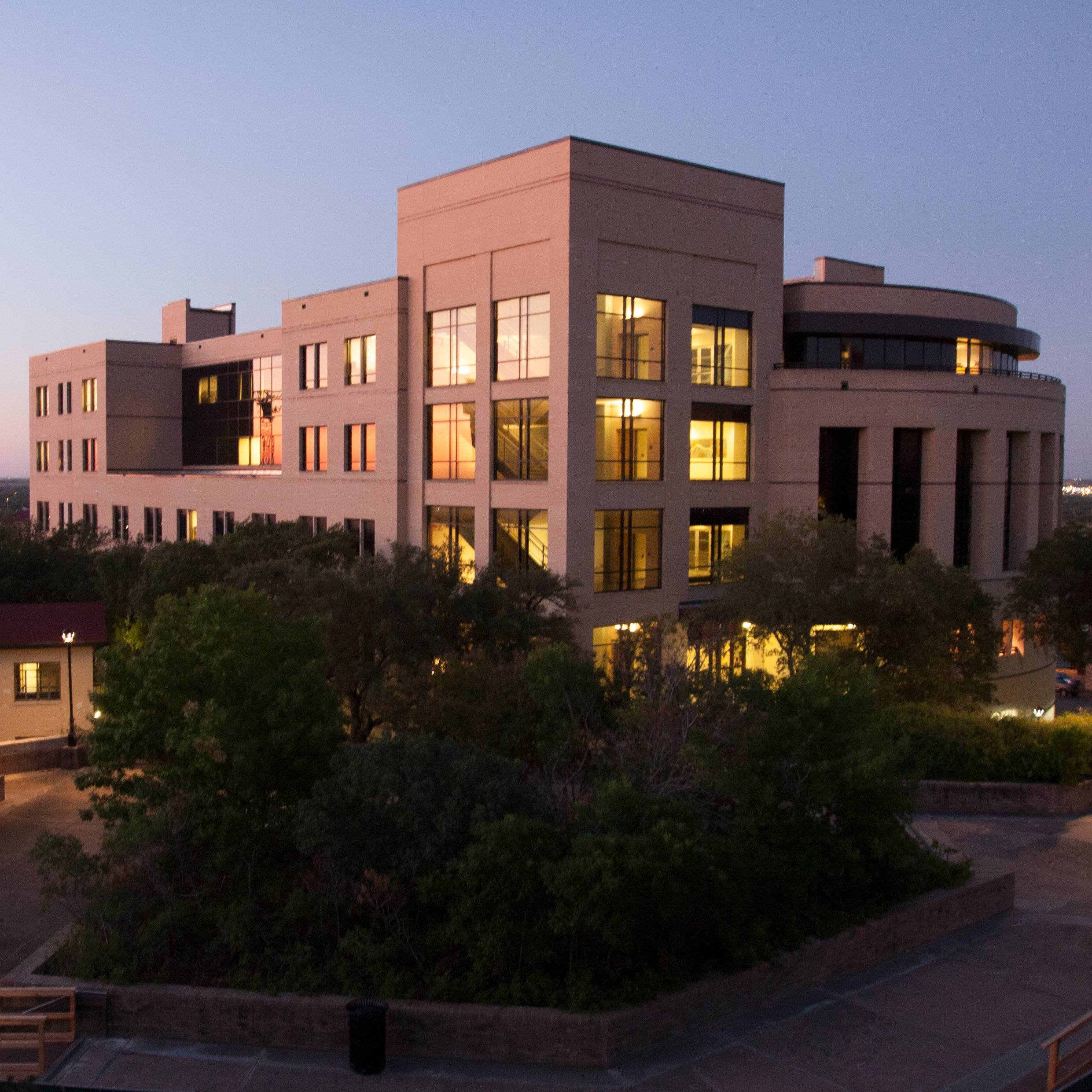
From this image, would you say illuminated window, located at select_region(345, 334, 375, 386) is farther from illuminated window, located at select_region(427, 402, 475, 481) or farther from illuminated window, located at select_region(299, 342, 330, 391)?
illuminated window, located at select_region(427, 402, 475, 481)

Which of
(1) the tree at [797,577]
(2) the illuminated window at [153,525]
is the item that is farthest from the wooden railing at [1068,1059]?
(2) the illuminated window at [153,525]

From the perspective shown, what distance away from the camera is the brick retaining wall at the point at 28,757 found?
88.5 ft

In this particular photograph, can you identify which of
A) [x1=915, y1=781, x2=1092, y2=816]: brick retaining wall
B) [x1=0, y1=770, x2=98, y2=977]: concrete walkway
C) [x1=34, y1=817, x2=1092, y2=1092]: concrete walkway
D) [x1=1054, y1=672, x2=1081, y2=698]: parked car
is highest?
[x1=915, y1=781, x2=1092, y2=816]: brick retaining wall

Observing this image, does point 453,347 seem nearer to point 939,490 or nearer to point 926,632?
point 939,490

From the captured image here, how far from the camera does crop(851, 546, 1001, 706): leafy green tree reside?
87.5 feet

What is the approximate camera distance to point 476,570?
30.2 metres

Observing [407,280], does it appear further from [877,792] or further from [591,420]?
[877,792]

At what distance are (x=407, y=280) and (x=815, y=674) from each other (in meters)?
28.6

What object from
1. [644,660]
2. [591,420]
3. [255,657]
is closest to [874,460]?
[591,420]

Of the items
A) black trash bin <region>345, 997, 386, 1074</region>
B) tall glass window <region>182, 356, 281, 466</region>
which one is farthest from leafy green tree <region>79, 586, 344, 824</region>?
tall glass window <region>182, 356, 281, 466</region>

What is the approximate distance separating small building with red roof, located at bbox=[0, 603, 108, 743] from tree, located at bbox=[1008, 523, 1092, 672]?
29543 millimetres

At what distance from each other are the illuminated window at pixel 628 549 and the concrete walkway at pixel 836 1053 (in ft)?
67.9

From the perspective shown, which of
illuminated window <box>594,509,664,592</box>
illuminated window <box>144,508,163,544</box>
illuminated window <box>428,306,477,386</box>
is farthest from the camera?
illuminated window <box>144,508,163,544</box>

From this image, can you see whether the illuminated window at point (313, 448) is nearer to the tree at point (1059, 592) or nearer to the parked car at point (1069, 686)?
the tree at point (1059, 592)
